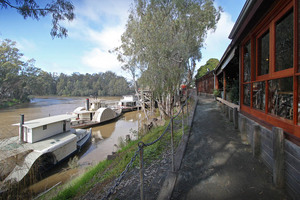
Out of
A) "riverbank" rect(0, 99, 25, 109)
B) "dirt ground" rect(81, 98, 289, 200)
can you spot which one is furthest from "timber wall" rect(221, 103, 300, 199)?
"riverbank" rect(0, 99, 25, 109)

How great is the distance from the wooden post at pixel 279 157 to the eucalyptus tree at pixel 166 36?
33.9 feet

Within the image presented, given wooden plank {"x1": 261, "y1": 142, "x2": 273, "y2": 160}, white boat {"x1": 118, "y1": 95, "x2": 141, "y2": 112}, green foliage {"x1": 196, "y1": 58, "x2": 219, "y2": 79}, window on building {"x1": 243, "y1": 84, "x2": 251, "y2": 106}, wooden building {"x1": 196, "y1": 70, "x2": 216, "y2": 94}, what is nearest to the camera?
wooden plank {"x1": 261, "y1": 142, "x2": 273, "y2": 160}

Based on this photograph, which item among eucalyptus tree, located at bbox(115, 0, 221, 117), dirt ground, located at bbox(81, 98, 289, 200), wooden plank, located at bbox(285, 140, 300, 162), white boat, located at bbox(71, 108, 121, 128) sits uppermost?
eucalyptus tree, located at bbox(115, 0, 221, 117)

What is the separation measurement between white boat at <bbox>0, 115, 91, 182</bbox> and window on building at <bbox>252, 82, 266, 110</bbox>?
9103 millimetres

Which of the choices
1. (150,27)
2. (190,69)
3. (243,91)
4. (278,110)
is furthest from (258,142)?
(190,69)

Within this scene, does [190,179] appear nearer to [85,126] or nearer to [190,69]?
[190,69]

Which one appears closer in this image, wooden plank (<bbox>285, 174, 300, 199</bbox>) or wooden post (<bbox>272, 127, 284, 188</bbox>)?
wooden plank (<bbox>285, 174, 300, 199</bbox>)

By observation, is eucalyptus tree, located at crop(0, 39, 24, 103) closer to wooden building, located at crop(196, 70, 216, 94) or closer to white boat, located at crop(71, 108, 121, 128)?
white boat, located at crop(71, 108, 121, 128)

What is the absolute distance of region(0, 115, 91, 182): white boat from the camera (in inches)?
302

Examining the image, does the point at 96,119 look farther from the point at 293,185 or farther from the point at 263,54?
the point at 293,185

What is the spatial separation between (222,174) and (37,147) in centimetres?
1036

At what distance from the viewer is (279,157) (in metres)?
2.64

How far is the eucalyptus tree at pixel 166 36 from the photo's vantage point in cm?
1246

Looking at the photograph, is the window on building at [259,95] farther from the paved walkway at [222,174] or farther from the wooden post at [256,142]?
the paved walkway at [222,174]
